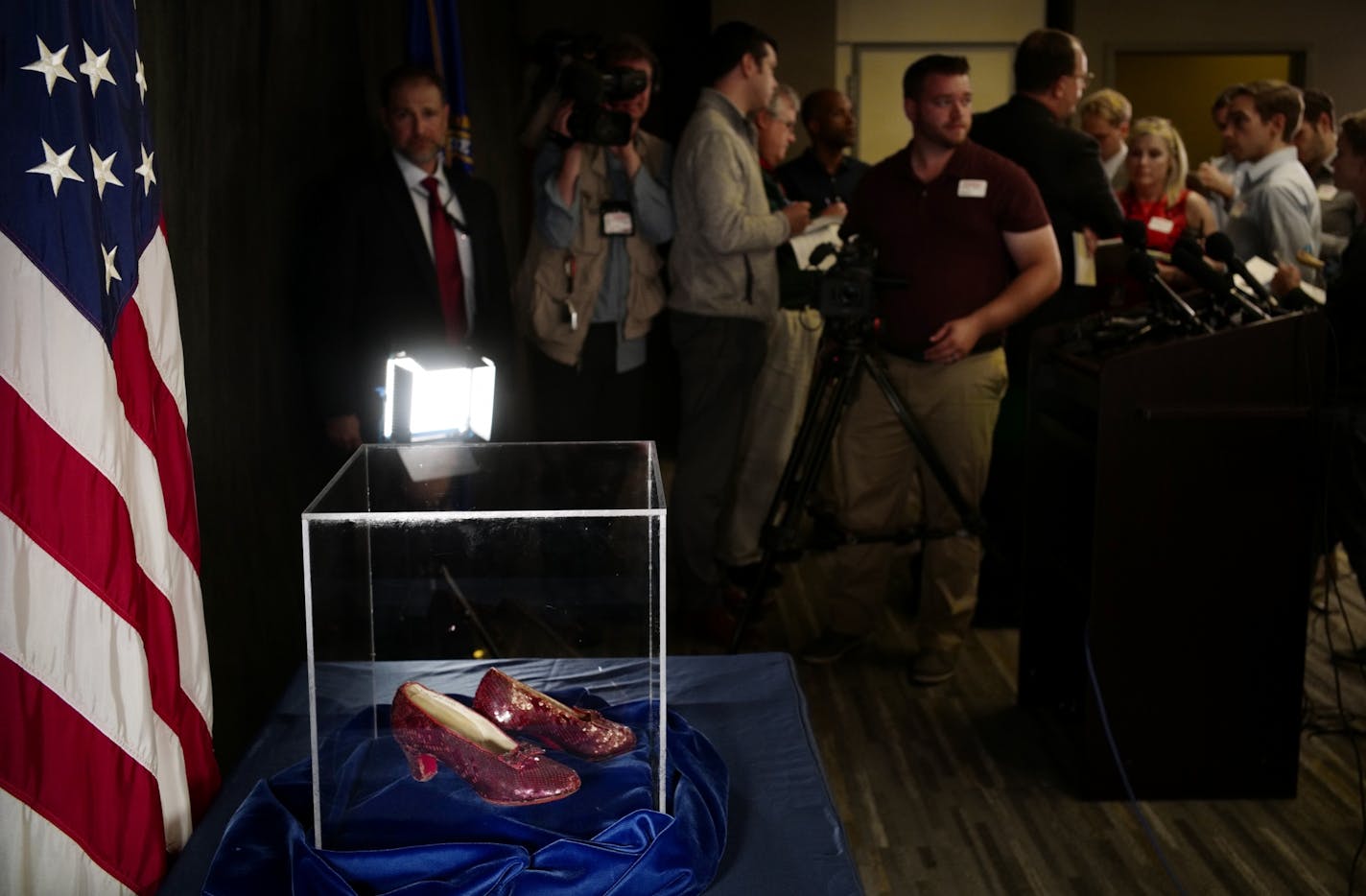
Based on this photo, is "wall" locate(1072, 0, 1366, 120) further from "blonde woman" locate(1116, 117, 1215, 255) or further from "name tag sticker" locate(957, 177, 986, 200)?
"name tag sticker" locate(957, 177, 986, 200)

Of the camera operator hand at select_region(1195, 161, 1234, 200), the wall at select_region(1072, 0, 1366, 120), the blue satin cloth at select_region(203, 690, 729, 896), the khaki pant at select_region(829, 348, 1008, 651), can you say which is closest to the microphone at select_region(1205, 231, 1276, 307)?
the khaki pant at select_region(829, 348, 1008, 651)

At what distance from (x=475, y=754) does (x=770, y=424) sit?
2.81 metres

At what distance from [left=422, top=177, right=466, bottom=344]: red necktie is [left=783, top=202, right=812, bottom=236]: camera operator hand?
90cm

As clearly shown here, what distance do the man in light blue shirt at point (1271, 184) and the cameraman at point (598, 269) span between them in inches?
75.2

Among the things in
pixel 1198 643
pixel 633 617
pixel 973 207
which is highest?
pixel 973 207

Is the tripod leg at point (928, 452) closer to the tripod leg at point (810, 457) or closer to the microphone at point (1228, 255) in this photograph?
the tripod leg at point (810, 457)

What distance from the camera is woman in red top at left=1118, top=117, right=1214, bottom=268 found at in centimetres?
461

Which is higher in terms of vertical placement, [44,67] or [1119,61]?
[1119,61]

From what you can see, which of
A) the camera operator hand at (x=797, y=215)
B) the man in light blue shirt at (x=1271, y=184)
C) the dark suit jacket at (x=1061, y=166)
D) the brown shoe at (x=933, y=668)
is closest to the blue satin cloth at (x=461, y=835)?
the brown shoe at (x=933, y=668)

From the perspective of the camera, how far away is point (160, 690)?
5.48ft

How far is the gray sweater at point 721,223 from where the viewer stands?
3441mm

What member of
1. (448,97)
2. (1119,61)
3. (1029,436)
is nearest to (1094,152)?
(1029,436)

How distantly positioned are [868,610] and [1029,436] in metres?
0.71

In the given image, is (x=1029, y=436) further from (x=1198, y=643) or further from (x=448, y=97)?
(x=448, y=97)
